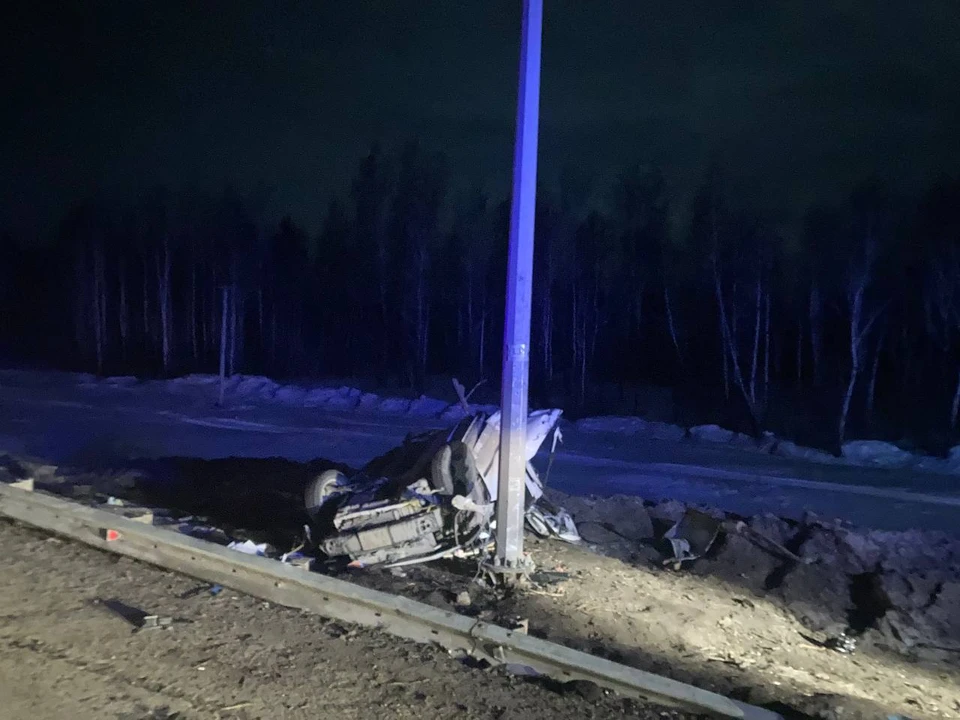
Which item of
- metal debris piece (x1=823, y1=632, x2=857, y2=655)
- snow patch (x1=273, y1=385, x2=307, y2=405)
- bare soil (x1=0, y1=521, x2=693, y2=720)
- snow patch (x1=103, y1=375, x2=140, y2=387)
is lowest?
snow patch (x1=103, y1=375, x2=140, y2=387)

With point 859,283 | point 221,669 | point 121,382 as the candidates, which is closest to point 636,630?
point 221,669

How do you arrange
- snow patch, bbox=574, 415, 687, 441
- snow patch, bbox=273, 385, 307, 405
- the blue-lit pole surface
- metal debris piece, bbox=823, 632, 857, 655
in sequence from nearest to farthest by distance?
the blue-lit pole surface
metal debris piece, bbox=823, 632, 857, 655
snow patch, bbox=574, 415, 687, 441
snow patch, bbox=273, 385, 307, 405

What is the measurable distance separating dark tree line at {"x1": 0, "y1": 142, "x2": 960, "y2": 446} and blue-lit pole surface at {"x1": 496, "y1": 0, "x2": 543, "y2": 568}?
57.3 feet

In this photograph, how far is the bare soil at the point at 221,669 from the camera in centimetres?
426

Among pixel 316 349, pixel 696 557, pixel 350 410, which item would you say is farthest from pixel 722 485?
pixel 316 349

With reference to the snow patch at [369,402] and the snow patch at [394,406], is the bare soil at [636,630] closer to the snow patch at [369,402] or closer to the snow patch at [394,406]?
the snow patch at [394,406]

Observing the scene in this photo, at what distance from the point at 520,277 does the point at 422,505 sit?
8.20 ft

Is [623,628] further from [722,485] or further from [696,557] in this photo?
[722,485]

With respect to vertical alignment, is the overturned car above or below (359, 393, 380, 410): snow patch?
above

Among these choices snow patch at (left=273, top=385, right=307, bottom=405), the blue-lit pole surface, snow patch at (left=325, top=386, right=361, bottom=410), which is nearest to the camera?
the blue-lit pole surface

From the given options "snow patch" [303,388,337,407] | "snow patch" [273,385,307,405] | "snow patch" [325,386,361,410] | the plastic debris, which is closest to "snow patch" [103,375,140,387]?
"snow patch" [273,385,307,405]

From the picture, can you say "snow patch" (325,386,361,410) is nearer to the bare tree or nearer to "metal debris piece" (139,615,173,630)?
the bare tree

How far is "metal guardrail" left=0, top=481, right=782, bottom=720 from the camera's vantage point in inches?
177

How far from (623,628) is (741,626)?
4.40ft
